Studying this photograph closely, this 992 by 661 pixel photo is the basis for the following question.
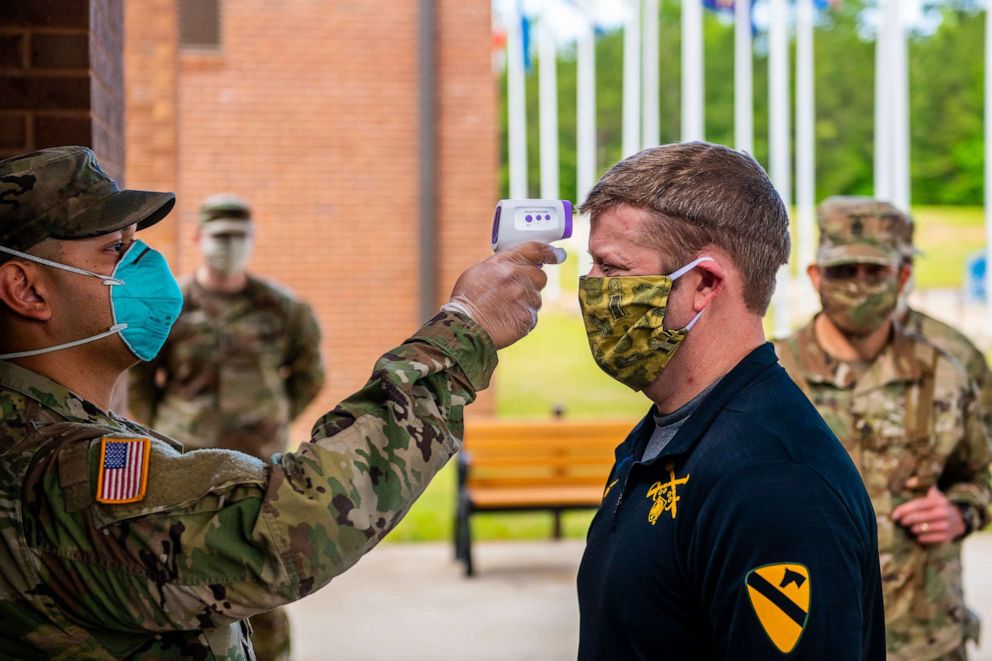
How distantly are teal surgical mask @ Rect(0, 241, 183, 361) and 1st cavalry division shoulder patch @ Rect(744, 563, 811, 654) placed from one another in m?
1.18

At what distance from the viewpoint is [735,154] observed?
2221mm

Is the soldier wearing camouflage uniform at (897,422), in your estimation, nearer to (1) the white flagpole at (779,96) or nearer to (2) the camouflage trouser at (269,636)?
(2) the camouflage trouser at (269,636)

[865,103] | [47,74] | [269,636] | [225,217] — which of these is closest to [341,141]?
[225,217]

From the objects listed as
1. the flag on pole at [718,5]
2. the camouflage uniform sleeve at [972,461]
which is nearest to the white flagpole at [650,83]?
the flag on pole at [718,5]

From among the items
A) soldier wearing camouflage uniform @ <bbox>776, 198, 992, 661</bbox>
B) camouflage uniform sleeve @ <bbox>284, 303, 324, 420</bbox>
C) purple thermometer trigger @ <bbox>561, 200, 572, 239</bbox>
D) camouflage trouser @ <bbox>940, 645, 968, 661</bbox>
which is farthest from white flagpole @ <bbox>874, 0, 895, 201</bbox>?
purple thermometer trigger @ <bbox>561, 200, 572, 239</bbox>

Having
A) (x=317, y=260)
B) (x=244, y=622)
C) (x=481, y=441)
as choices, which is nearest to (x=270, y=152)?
(x=317, y=260)

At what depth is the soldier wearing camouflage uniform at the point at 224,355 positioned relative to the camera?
660 centimetres

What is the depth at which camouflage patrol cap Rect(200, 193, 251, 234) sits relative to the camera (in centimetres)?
659

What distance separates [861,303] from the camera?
411cm

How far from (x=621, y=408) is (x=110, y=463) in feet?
62.8

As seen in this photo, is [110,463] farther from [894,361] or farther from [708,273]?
[894,361]

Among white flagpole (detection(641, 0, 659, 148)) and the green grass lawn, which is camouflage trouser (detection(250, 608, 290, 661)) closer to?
the green grass lawn

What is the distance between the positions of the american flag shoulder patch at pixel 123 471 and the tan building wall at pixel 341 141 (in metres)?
9.28

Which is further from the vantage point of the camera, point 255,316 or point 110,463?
point 255,316
